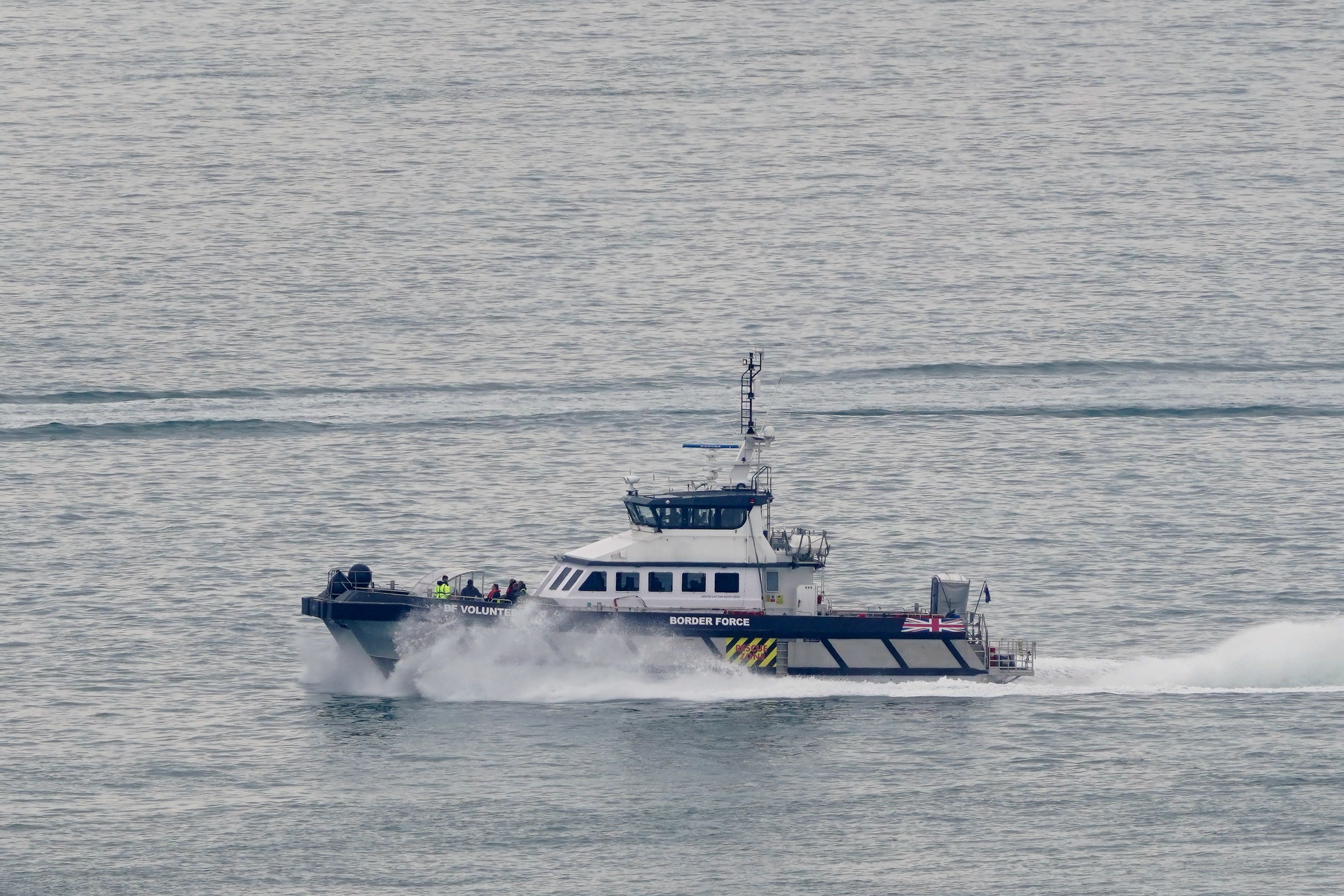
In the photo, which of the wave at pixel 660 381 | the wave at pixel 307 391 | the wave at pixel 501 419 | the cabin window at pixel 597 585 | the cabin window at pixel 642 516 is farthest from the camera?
the wave at pixel 660 381

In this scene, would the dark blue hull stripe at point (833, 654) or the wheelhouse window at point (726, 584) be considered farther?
the wheelhouse window at point (726, 584)

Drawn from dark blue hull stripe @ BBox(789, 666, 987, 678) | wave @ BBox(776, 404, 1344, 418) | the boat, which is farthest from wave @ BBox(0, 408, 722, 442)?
dark blue hull stripe @ BBox(789, 666, 987, 678)

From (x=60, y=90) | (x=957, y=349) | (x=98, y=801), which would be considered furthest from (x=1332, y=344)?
(x=60, y=90)

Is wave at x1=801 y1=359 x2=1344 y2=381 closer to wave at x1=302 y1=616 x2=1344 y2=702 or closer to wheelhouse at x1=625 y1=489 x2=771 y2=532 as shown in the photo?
wheelhouse at x1=625 y1=489 x2=771 y2=532

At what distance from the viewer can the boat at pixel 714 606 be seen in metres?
64.8

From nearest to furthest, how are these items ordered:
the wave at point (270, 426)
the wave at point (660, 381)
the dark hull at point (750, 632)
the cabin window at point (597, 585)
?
the dark hull at point (750, 632) → the cabin window at point (597, 585) → the wave at point (270, 426) → the wave at point (660, 381)

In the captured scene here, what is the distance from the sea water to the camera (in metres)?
57.3

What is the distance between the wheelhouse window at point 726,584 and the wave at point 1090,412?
31.5 metres

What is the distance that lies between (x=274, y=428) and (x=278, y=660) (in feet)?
89.7

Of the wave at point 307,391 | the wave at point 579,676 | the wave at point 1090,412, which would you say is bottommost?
the wave at point 579,676

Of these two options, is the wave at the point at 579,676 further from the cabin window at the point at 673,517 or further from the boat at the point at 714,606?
the cabin window at the point at 673,517

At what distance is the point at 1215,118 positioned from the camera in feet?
470

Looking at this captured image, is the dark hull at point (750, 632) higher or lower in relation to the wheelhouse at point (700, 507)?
lower

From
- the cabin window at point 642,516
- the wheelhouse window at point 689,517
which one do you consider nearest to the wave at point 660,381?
the cabin window at point 642,516
